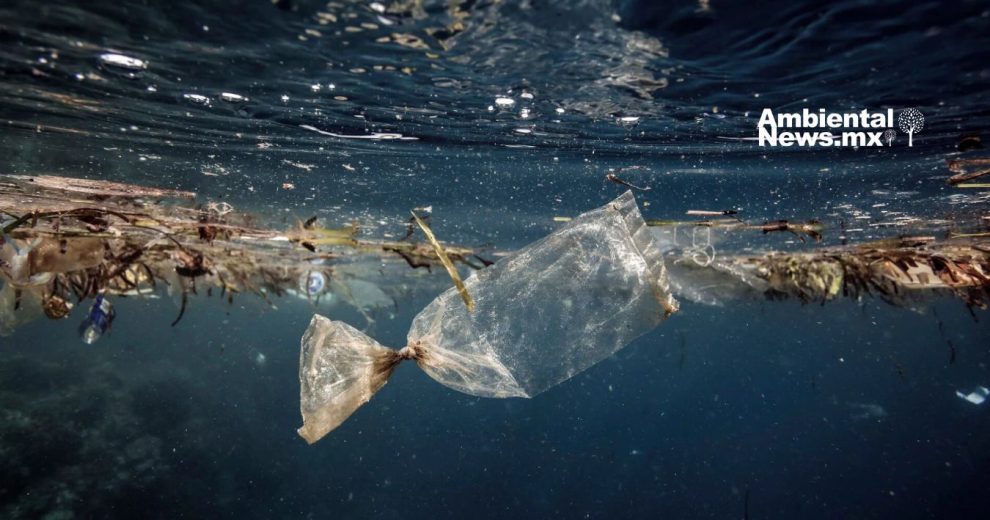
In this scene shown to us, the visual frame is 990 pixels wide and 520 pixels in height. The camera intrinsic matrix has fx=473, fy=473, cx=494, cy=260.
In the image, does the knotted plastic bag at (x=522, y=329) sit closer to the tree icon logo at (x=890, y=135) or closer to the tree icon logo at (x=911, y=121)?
the tree icon logo at (x=911, y=121)

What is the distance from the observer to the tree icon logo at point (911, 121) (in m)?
7.19

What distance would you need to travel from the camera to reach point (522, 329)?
3.91 m

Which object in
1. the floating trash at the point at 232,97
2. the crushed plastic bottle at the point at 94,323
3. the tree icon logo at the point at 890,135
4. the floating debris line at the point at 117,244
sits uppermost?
the floating trash at the point at 232,97

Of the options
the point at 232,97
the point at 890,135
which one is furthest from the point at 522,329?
the point at 890,135

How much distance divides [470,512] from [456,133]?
36.4 metres

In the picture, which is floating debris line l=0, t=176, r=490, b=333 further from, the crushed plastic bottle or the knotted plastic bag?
the knotted plastic bag

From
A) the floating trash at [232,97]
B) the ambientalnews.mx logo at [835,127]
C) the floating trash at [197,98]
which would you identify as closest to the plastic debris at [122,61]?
the floating trash at [197,98]

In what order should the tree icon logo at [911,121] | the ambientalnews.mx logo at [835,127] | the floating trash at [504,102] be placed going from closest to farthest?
the floating trash at [504,102] < the tree icon logo at [911,121] < the ambientalnews.mx logo at [835,127]

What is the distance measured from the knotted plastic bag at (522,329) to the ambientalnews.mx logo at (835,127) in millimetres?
5115

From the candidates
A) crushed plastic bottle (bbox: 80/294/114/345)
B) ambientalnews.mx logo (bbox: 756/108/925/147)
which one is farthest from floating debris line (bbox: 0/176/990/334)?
ambientalnews.mx logo (bbox: 756/108/925/147)

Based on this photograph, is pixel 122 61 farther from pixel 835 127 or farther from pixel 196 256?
pixel 835 127

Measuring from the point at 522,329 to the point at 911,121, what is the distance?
780 centimetres

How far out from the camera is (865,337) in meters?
121

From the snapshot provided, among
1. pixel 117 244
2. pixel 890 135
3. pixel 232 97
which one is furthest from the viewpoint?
pixel 117 244
